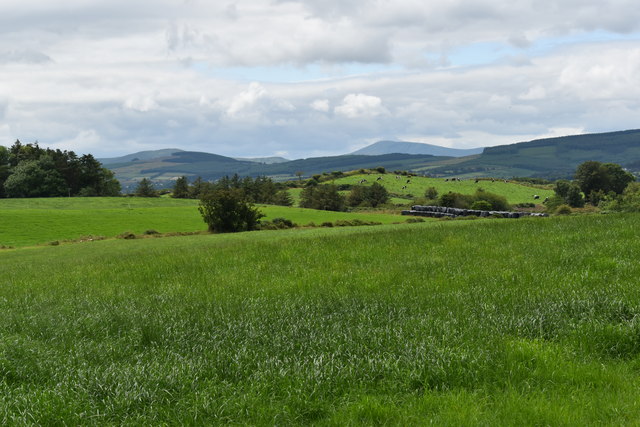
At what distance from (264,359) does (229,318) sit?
272cm

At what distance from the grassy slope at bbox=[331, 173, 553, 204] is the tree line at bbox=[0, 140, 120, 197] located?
81.9 meters

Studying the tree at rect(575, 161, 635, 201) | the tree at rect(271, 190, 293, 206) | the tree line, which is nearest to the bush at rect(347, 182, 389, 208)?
the tree at rect(271, 190, 293, 206)

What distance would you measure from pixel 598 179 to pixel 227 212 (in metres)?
113

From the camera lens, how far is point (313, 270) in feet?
53.4

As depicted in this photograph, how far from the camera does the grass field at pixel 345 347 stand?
6.28 metres

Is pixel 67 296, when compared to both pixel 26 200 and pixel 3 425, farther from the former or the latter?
pixel 26 200

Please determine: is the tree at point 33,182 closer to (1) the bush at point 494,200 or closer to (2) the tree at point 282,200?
(2) the tree at point 282,200

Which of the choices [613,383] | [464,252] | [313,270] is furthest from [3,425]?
[464,252]

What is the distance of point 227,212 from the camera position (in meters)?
60.9

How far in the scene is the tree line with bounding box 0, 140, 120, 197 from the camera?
11794 cm

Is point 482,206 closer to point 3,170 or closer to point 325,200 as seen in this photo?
point 325,200

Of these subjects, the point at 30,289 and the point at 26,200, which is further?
the point at 26,200

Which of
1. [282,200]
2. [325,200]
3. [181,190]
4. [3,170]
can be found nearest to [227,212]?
[325,200]

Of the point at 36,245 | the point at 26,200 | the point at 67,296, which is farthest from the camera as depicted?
the point at 26,200
